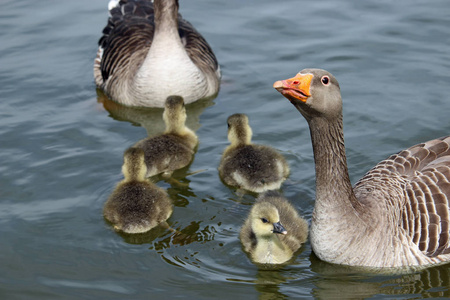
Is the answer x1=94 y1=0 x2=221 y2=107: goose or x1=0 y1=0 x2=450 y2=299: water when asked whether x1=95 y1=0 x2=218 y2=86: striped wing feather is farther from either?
x1=0 y1=0 x2=450 y2=299: water

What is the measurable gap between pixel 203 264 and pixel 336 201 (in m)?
1.46

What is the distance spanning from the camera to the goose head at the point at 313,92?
248 inches

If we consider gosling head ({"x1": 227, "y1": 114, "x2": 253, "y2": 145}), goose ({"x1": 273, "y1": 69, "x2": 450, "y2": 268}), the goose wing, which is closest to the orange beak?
goose ({"x1": 273, "y1": 69, "x2": 450, "y2": 268})

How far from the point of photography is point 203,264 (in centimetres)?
736

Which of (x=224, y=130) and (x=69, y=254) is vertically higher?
(x=224, y=130)

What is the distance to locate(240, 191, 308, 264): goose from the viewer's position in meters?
7.00

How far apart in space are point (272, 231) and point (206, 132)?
3597 mm

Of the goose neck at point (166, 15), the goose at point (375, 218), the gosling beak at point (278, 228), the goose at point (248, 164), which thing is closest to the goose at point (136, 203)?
the goose at point (248, 164)

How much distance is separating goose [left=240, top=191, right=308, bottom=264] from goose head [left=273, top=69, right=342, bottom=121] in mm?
1114

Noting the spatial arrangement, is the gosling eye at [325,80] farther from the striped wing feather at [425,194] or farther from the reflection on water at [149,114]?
the reflection on water at [149,114]

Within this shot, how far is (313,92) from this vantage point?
6.33m

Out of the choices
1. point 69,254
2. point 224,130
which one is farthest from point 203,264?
point 224,130

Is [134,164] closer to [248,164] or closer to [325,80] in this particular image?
[248,164]

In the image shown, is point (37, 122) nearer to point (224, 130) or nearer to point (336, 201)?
point (224, 130)
